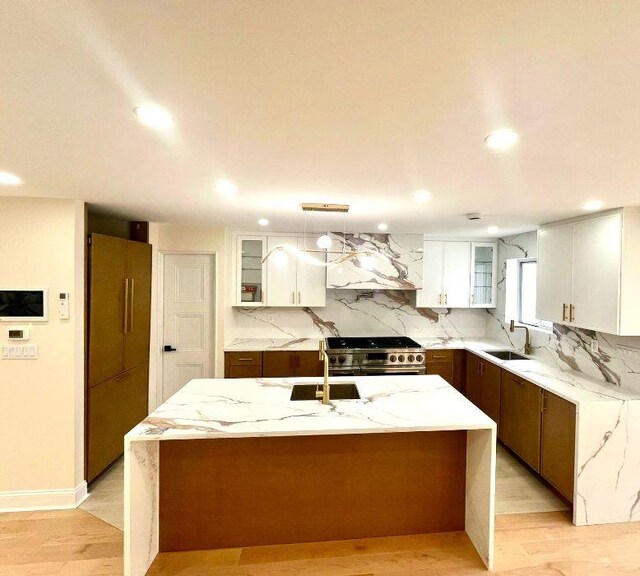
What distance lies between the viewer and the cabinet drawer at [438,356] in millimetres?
3994

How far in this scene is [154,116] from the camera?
1.18 metres

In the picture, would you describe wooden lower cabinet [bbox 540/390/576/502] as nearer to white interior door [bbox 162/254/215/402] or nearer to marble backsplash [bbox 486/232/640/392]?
marble backsplash [bbox 486/232/640/392]

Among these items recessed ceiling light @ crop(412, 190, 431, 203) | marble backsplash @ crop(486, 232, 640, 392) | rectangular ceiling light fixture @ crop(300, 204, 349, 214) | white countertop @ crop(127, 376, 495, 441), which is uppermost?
recessed ceiling light @ crop(412, 190, 431, 203)

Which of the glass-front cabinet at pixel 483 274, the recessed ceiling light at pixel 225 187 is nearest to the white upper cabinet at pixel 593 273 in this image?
the glass-front cabinet at pixel 483 274

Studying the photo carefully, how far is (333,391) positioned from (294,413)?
0.60 meters

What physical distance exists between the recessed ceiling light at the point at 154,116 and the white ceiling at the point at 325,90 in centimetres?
4

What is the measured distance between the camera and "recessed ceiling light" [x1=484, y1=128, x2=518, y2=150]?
4.17ft

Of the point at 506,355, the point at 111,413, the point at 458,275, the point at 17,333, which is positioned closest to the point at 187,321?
the point at 111,413

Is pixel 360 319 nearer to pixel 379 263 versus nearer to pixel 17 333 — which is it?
pixel 379 263

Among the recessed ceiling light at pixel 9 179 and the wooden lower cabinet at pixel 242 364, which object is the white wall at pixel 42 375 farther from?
the wooden lower cabinet at pixel 242 364

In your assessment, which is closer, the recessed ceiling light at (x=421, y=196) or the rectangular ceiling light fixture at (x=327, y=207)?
the recessed ceiling light at (x=421, y=196)

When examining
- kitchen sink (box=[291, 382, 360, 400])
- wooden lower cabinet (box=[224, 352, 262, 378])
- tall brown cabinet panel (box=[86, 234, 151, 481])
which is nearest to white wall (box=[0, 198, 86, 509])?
tall brown cabinet panel (box=[86, 234, 151, 481])

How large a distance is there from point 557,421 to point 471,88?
8.54 ft

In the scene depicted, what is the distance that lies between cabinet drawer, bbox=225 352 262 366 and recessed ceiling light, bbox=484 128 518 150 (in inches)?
123
